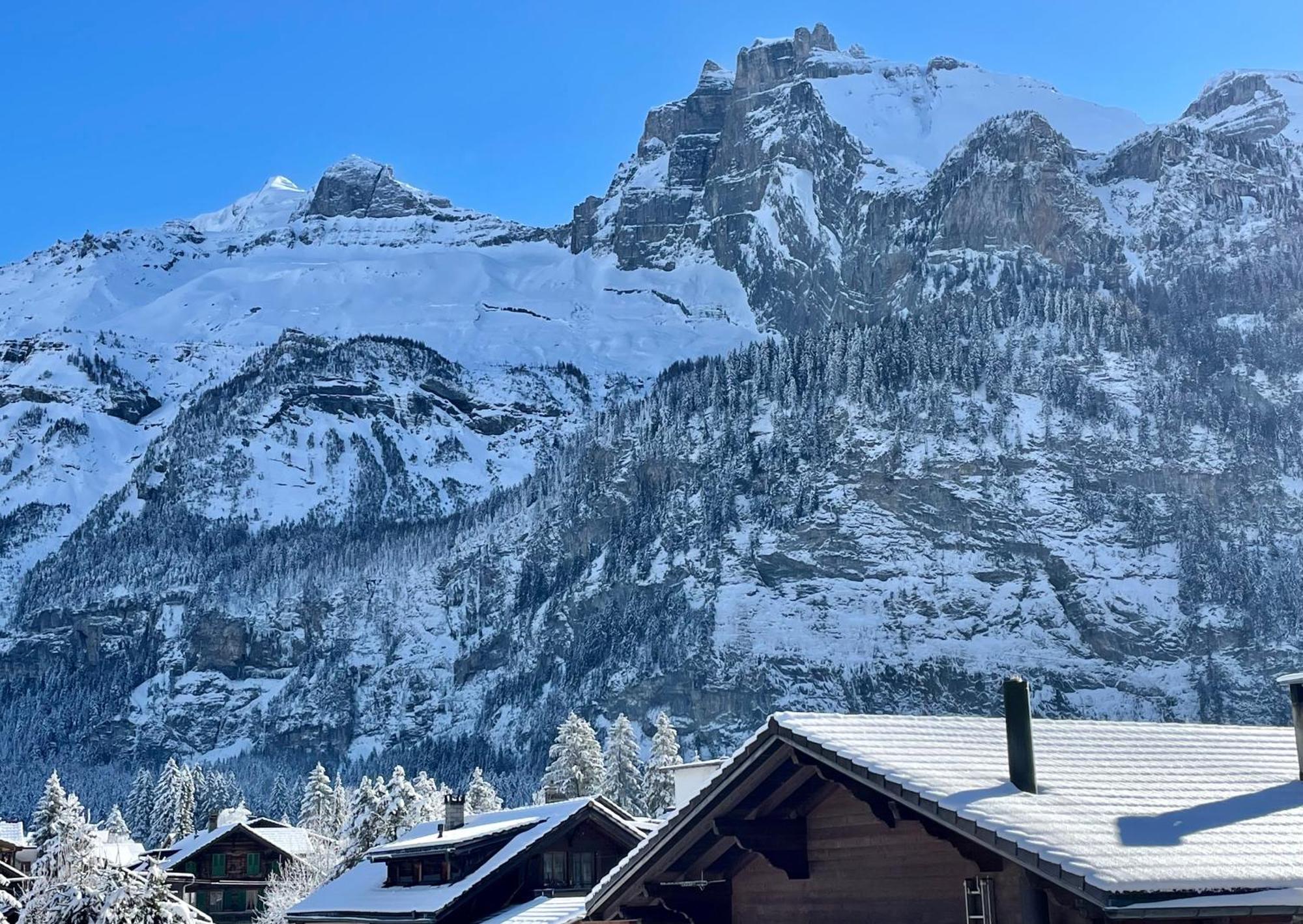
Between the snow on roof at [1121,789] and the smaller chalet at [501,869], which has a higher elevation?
the snow on roof at [1121,789]

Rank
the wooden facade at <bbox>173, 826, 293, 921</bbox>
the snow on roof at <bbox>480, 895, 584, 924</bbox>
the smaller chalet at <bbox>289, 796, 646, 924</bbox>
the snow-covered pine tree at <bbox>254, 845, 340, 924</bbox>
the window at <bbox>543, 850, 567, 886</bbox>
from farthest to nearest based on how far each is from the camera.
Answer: the wooden facade at <bbox>173, 826, 293, 921</bbox>
the snow-covered pine tree at <bbox>254, 845, 340, 924</bbox>
the window at <bbox>543, 850, 567, 886</bbox>
the smaller chalet at <bbox>289, 796, 646, 924</bbox>
the snow on roof at <bbox>480, 895, 584, 924</bbox>

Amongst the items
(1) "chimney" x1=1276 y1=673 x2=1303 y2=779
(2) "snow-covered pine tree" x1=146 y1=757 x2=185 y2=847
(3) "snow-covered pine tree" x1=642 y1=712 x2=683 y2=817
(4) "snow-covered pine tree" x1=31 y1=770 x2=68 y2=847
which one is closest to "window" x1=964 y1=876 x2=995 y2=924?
(1) "chimney" x1=1276 y1=673 x2=1303 y2=779

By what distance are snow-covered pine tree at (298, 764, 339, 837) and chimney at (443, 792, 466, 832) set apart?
66.5 metres

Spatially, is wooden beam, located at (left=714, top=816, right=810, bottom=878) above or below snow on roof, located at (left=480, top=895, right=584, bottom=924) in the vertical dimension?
above

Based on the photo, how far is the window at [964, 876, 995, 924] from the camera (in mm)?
14055

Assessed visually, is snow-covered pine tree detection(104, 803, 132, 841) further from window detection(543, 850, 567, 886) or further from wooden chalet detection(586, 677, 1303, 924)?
wooden chalet detection(586, 677, 1303, 924)

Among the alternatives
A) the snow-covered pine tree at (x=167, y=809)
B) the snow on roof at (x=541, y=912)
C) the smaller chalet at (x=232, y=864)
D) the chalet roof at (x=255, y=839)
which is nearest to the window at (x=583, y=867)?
the snow on roof at (x=541, y=912)

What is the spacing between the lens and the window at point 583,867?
42.8 m

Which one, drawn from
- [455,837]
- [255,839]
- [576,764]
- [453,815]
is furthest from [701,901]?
[576,764]

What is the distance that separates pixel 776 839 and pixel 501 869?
89.1 ft

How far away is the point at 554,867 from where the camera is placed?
4331 centimetres

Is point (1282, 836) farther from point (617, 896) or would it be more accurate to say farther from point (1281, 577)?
point (1281, 577)

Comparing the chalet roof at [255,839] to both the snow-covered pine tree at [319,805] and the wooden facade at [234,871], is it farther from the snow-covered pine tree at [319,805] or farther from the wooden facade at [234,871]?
the snow-covered pine tree at [319,805]

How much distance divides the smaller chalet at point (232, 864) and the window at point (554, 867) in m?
44.6
